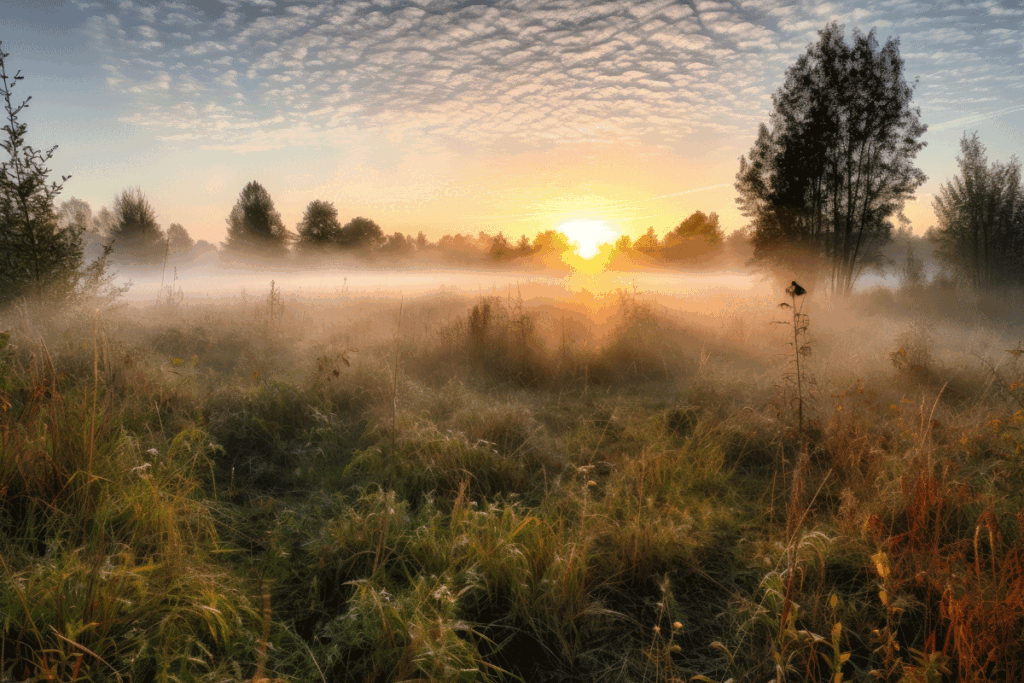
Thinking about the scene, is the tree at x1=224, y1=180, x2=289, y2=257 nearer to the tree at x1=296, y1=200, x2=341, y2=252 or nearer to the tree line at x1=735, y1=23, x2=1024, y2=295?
the tree at x1=296, y1=200, x2=341, y2=252

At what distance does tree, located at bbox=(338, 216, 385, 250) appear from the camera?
166 ft

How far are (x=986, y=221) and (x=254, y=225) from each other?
50.8 metres

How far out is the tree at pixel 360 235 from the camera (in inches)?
1993

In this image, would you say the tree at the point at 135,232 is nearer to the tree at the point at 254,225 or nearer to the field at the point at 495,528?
the tree at the point at 254,225

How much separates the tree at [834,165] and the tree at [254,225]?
39.7 metres

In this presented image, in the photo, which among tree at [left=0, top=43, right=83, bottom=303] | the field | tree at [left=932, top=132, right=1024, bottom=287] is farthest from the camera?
tree at [left=932, top=132, right=1024, bottom=287]

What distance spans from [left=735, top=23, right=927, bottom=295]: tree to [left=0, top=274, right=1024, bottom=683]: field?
1216cm

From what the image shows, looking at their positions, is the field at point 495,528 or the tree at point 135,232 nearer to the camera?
the field at point 495,528

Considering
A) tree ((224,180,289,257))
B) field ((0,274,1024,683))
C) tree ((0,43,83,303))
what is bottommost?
field ((0,274,1024,683))

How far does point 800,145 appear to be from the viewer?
17891 millimetres

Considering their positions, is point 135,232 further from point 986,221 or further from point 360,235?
point 986,221

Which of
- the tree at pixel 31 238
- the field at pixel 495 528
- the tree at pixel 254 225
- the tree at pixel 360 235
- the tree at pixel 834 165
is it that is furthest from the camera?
the tree at pixel 360 235

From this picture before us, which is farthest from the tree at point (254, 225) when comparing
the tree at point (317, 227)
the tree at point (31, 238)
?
the tree at point (31, 238)

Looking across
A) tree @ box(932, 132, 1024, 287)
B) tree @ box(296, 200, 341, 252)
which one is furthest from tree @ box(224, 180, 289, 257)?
tree @ box(932, 132, 1024, 287)
